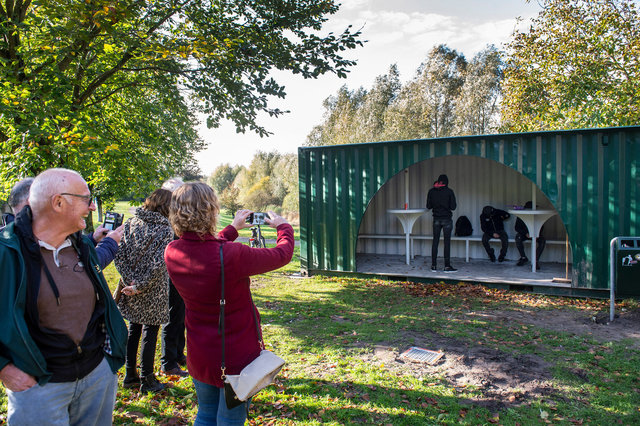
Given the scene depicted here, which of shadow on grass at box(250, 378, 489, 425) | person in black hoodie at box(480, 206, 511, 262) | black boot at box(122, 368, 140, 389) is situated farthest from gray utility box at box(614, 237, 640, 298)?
black boot at box(122, 368, 140, 389)

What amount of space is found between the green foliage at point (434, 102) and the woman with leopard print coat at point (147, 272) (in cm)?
3707

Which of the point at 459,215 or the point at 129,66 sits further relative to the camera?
the point at 459,215

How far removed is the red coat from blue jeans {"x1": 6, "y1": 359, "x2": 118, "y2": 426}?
0.42 metres

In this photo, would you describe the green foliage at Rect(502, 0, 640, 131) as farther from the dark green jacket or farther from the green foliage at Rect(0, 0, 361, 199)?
the dark green jacket

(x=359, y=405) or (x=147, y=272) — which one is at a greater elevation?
(x=147, y=272)

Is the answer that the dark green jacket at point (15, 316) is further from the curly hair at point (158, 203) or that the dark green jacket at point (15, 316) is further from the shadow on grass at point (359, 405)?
the shadow on grass at point (359, 405)

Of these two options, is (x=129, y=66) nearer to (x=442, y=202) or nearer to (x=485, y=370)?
(x=442, y=202)

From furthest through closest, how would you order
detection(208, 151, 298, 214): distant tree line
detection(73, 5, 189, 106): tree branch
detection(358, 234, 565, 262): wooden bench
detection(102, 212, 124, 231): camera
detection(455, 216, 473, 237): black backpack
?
detection(208, 151, 298, 214): distant tree line
detection(455, 216, 473, 237): black backpack
detection(358, 234, 565, 262): wooden bench
detection(73, 5, 189, 106): tree branch
detection(102, 212, 124, 231): camera

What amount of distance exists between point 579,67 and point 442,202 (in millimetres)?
9672

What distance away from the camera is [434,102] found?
42000mm

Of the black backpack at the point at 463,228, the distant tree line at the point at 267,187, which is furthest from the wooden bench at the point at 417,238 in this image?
the distant tree line at the point at 267,187

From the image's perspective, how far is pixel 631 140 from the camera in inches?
260

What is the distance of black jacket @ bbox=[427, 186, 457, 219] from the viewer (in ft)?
28.1

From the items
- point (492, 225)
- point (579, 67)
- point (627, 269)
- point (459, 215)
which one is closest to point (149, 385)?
point (627, 269)
